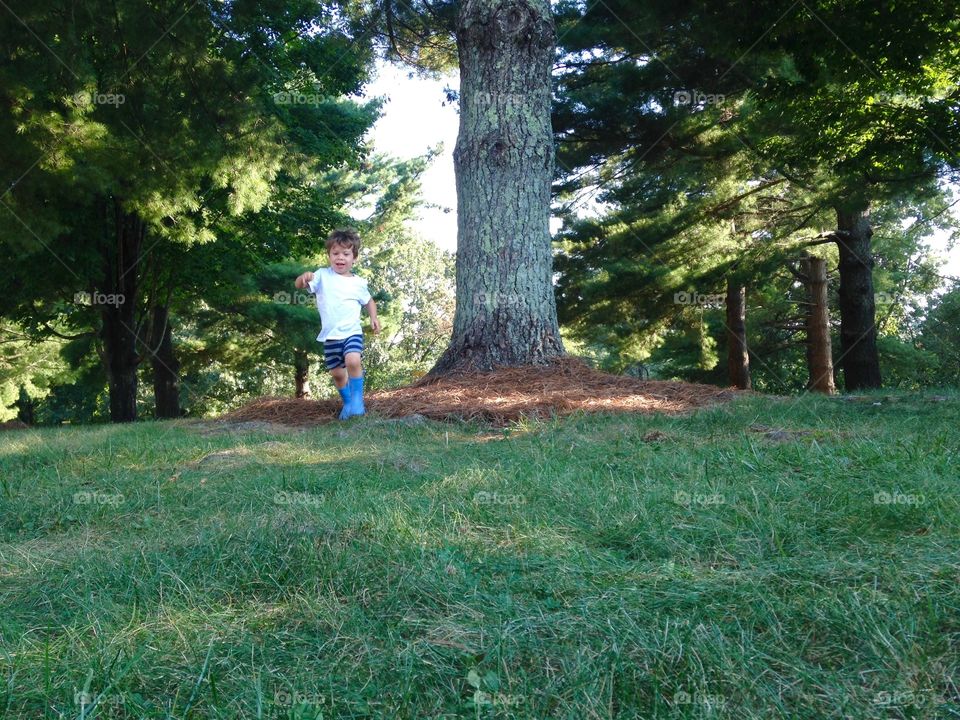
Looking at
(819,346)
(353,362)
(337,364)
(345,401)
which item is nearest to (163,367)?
(337,364)

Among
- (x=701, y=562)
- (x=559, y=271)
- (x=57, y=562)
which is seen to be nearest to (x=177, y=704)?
(x=57, y=562)

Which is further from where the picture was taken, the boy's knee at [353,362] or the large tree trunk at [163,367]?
the large tree trunk at [163,367]

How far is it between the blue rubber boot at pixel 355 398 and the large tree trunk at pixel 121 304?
768 centimetres

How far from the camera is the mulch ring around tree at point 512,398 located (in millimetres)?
6039

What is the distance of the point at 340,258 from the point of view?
7039 millimetres

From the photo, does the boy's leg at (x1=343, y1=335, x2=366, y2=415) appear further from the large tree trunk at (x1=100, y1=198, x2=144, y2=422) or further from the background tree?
the large tree trunk at (x1=100, y1=198, x2=144, y2=422)

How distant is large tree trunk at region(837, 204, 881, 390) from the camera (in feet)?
42.3

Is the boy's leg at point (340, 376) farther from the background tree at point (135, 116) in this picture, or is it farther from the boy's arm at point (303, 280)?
the background tree at point (135, 116)

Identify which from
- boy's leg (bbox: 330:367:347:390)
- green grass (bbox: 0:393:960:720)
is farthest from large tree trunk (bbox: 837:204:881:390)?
green grass (bbox: 0:393:960:720)

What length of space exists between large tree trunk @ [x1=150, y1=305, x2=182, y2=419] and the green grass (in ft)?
40.4

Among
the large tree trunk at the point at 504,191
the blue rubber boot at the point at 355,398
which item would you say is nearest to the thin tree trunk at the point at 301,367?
the large tree trunk at the point at 504,191

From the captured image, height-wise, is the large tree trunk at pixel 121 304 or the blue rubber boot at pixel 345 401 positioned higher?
the large tree trunk at pixel 121 304

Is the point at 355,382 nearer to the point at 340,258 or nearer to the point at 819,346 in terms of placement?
the point at 340,258

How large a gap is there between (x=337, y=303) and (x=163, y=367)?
417 inches
